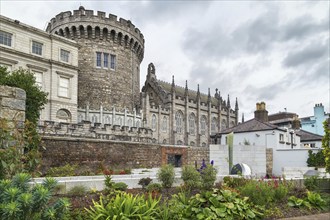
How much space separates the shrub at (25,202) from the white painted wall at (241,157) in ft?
63.9

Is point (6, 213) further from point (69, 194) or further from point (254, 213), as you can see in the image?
point (254, 213)

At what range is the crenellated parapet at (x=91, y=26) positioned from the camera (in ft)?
126

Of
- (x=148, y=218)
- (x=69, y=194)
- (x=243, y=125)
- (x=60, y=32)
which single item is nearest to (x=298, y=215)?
(x=148, y=218)

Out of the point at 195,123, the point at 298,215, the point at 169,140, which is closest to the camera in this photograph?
the point at 298,215

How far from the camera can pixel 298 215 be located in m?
8.73

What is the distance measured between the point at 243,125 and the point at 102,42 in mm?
20331

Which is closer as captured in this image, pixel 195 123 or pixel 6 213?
pixel 6 213

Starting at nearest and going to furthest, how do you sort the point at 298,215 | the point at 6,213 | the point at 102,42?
the point at 6,213 → the point at 298,215 → the point at 102,42

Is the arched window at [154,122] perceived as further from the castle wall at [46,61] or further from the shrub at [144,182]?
the shrub at [144,182]

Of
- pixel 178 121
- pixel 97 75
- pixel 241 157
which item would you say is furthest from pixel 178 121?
pixel 241 157

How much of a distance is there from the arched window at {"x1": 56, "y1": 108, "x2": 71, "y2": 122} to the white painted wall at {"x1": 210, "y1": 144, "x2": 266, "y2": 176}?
15200 mm

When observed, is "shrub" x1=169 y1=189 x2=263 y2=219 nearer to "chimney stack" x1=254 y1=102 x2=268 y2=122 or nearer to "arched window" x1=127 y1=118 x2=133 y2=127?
"arched window" x1=127 y1=118 x2=133 y2=127

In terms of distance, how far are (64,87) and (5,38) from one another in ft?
22.5

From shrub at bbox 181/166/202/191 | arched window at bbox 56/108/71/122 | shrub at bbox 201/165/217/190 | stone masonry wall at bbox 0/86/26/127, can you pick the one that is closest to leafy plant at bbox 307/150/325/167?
shrub at bbox 201/165/217/190
